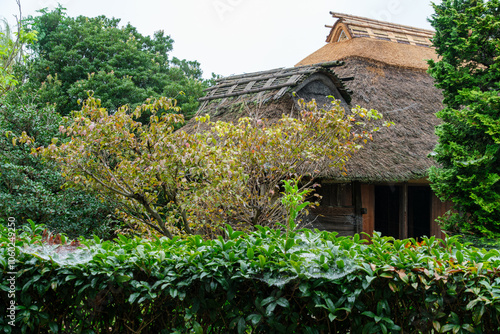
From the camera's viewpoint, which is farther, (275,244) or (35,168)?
(35,168)

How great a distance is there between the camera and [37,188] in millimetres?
7020

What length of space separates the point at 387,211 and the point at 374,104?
155 inches

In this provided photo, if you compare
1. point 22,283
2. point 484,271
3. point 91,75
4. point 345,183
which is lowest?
point 22,283

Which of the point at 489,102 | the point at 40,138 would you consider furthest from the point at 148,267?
the point at 40,138

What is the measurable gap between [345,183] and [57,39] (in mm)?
12177

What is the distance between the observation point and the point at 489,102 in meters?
6.22

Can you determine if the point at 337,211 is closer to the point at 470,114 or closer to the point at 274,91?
the point at 274,91

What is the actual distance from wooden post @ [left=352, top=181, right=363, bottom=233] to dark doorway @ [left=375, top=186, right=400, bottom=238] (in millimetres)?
3427

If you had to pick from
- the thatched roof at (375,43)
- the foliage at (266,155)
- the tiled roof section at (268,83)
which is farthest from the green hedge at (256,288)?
the thatched roof at (375,43)

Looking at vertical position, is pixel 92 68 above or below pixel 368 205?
above

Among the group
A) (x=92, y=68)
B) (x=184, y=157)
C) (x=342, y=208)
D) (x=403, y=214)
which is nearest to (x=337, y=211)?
(x=342, y=208)

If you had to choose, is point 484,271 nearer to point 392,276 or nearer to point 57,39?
point 392,276

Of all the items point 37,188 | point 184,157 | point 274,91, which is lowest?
point 37,188

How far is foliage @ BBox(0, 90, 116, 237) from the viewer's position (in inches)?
277
